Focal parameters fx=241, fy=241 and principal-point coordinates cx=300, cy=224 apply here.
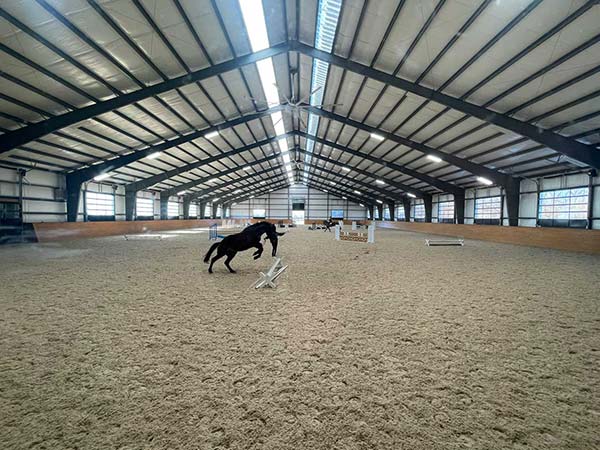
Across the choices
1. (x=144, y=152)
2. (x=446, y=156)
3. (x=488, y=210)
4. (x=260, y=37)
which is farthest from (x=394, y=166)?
(x=144, y=152)

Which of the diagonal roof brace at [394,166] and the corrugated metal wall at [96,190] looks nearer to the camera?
the corrugated metal wall at [96,190]

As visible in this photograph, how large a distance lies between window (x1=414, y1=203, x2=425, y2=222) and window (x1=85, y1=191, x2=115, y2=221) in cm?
3651

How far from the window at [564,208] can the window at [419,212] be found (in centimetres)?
1438

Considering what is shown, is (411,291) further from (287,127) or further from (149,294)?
(287,127)

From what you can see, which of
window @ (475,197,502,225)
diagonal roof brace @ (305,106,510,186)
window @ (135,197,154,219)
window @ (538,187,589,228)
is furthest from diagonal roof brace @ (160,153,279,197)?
window @ (538,187,589,228)

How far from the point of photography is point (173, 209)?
114 ft

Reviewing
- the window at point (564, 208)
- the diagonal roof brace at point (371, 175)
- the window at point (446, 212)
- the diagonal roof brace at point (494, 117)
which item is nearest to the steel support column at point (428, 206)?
the diagonal roof brace at point (371, 175)

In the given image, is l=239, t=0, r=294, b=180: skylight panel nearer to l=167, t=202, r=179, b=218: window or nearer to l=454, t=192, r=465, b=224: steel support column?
l=454, t=192, r=465, b=224: steel support column

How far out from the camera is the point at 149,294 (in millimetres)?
4008

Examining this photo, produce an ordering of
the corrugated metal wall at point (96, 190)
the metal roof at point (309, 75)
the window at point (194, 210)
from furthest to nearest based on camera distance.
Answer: the window at point (194, 210) → the corrugated metal wall at point (96, 190) → the metal roof at point (309, 75)

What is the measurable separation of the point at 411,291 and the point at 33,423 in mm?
4516

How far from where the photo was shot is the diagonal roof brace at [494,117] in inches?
400

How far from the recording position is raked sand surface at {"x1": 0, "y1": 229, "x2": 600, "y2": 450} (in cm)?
136

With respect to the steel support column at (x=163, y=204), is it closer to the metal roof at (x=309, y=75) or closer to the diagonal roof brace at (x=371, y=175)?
the metal roof at (x=309, y=75)
